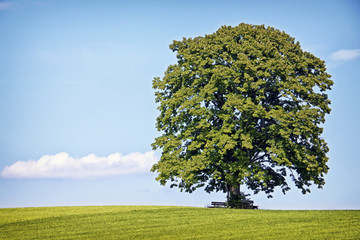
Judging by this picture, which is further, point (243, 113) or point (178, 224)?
point (243, 113)

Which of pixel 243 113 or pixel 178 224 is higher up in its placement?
pixel 243 113

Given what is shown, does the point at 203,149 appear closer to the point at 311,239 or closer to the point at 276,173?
the point at 276,173

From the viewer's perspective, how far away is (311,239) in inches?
823

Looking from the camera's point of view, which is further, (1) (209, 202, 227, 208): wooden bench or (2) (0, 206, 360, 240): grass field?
(1) (209, 202, 227, 208): wooden bench

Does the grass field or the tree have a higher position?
the tree

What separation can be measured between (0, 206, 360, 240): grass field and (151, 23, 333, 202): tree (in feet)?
13.2

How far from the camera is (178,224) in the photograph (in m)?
26.4

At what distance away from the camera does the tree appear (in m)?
33.3

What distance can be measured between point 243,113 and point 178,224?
11573mm

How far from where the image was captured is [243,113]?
3419cm

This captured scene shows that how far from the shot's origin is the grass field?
2286 centimetres

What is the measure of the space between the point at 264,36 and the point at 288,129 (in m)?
8.71

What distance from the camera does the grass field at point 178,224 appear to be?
22.9m

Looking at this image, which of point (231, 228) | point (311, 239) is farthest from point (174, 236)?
point (311, 239)
